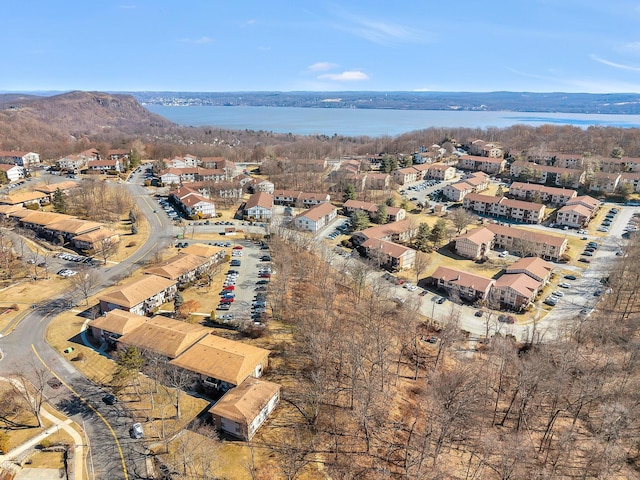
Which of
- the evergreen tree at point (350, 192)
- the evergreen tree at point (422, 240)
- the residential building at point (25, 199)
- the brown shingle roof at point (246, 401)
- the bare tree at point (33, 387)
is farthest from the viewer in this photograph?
the evergreen tree at point (350, 192)

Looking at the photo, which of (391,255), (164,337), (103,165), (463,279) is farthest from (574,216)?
(103,165)

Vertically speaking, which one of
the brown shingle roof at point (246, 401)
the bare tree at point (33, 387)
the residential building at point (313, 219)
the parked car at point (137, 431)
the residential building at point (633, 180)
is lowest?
the parked car at point (137, 431)

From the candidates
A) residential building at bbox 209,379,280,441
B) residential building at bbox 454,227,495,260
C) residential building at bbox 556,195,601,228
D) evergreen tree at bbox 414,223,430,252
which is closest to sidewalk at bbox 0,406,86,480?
residential building at bbox 209,379,280,441

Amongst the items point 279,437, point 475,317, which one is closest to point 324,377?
point 279,437

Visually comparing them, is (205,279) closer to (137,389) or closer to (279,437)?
(137,389)

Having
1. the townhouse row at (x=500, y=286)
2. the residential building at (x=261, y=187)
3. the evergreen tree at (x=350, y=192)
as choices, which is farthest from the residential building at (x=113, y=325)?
the residential building at (x=261, y=187)

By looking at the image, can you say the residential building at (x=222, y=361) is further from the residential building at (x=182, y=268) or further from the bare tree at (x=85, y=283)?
the bare tree at (x=85, y=283)
